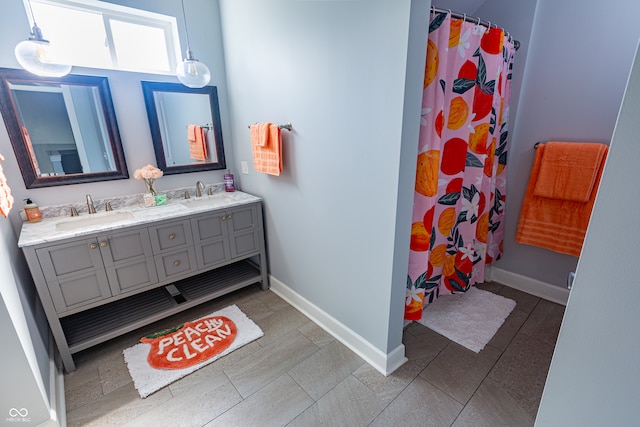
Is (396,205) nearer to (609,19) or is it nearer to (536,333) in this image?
(536,333)

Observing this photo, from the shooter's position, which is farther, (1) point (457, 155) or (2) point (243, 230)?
(2) point (243, 230)

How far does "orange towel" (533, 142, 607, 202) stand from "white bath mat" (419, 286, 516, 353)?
0.90 m

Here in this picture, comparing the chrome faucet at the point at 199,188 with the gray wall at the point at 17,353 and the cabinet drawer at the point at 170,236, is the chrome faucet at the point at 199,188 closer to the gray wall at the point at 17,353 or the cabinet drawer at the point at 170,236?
the cabinet drawer at the point at 170,236

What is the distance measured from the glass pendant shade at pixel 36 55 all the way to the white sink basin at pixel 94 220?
2.87 feet

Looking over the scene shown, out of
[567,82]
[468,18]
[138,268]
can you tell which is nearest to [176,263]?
[138,268]

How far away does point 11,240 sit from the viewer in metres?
1.52

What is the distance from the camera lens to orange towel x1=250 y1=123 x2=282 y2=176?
1920 mm

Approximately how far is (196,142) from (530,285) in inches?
120

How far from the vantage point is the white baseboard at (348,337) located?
1645 millimetres

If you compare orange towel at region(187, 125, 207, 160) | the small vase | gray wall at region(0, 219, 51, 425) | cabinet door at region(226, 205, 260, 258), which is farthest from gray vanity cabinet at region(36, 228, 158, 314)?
orange towel at region(187, 125, 207, 160)

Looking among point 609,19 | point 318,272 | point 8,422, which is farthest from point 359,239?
point 609,19

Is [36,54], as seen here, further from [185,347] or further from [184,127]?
[185,347]

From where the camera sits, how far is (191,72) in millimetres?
1895

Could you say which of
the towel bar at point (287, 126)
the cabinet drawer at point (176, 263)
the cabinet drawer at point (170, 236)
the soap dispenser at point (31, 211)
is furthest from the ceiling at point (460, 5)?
the soap dispenser at point (31, 211)
